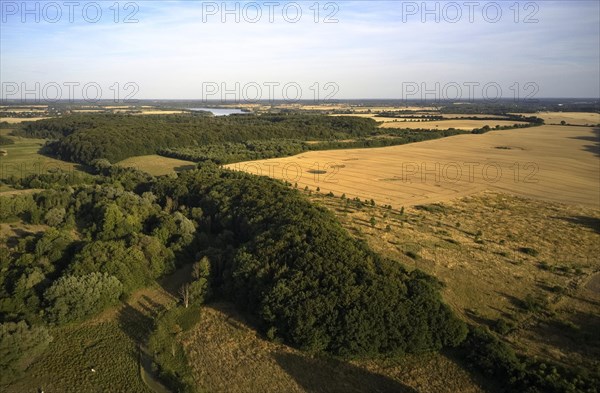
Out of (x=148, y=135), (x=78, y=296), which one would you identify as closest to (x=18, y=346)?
(x=78, y=296)

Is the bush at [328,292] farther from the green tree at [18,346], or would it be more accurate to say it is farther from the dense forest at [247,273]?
the green tree at [18,346]

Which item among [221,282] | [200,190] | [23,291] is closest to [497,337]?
[221,282]

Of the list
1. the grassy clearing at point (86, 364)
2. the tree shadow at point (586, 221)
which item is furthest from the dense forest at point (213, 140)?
the grassy clearing at point (86, 364)

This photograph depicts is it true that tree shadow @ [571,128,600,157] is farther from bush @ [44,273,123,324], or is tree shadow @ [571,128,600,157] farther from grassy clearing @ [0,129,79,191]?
grassy clearing @ [0,129,79,191]

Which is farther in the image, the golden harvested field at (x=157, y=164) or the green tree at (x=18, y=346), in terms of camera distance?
the golden harvested field at (x=157, y=164)

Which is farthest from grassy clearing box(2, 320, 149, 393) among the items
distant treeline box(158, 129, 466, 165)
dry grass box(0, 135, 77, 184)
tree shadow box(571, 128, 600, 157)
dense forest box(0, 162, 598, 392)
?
tree shadow box(571, 128, 600, 157)

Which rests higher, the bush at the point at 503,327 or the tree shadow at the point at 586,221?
the tree shadow at the point at 586,221

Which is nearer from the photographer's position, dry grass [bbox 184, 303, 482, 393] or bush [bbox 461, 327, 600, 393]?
bush [bbox 461, 327, 600, 393]
